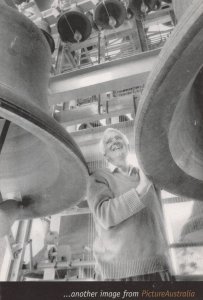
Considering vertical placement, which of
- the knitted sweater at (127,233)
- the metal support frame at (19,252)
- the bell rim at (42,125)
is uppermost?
the metal support frame at (19,252)

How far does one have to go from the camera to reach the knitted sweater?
3.08 ft

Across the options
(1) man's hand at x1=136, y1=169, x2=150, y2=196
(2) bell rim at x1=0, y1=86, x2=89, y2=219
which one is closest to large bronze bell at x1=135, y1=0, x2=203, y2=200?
(2) bell rim at x1=0, y1=86, x2=89, y2=219

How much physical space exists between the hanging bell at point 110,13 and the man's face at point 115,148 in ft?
2.41

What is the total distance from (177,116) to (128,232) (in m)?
0.53

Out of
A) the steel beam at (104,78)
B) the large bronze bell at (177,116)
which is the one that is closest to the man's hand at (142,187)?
the large bronze bell at (177,116)

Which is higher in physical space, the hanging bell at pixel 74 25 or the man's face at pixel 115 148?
the hanging bell at pixel 74 25

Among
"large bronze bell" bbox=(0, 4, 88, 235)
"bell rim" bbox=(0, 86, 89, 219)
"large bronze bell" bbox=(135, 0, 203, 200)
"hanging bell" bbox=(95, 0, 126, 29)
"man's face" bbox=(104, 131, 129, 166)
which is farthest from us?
"hanging bell" bbox=(95, 0, 126, 29)

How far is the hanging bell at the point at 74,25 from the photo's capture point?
5.32 feet

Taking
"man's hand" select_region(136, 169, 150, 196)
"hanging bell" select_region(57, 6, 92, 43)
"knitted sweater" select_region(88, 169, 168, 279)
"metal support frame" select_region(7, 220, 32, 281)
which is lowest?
"knitted sweater" select_region(88, 169, 168, 279)

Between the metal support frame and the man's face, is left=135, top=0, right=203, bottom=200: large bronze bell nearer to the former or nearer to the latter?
the man's face

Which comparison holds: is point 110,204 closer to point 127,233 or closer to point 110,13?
point 127,233

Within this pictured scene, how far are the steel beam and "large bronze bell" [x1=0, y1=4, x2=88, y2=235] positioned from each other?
57 centimetres

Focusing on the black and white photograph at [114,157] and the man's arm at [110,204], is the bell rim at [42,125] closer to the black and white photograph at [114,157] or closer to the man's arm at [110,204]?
the black and white photograph at [114,157]
